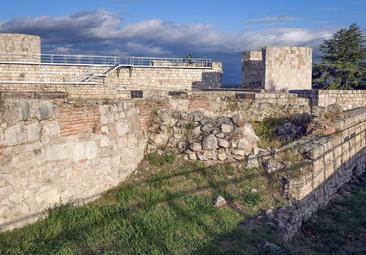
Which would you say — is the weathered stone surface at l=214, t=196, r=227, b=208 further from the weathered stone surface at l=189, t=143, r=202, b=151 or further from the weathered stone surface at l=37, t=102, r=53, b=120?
the weathered stone surface at l=37, t=102, r=53, b=120

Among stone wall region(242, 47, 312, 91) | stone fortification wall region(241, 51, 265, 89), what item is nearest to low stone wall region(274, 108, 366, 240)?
stone wall region(242, 47, 312, 91)

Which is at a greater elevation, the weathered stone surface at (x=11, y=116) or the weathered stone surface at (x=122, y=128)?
the weathered stone surface at (x=11, y=116)

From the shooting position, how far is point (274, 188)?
8695mm

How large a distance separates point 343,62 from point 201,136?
965 inches

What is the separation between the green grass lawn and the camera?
6.14 metres

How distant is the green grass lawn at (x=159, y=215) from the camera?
20.1ft

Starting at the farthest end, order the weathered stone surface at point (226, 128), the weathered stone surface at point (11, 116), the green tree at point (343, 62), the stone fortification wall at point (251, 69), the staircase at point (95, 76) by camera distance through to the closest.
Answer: the green tree at point (343, 62)
the staircase at point (95, 76)
the stone fortification wall at point (251, 69)
the weathered stone surface at point (226, 128)
the weathered stone surface at point (11, 116)

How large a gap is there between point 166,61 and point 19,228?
24465 mm

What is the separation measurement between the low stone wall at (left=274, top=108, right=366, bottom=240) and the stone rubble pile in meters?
1.15

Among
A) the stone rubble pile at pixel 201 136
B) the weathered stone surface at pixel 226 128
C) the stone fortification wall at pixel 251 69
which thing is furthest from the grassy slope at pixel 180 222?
the stone fortification wall at pixel 251 69

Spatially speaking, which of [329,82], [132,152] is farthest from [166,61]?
[132,152]

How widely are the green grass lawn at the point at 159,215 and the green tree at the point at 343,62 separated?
24.1 meters

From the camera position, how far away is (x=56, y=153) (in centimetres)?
722

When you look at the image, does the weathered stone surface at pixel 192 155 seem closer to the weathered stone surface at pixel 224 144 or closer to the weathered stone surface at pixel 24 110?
the weathered stone surface at pixel 224 144
